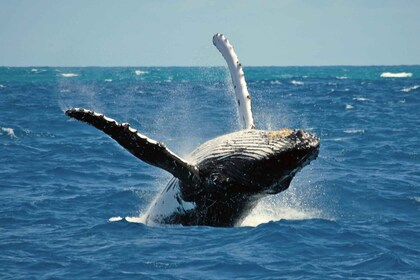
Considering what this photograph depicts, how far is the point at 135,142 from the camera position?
8.18 meters

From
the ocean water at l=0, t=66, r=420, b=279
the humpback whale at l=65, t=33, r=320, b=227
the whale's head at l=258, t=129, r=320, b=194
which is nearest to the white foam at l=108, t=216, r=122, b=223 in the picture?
the ocean water at l=0, t=66, r=420, b=279

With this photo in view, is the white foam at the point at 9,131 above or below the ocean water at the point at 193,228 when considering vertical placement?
above

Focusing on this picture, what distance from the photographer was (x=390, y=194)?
12883mm

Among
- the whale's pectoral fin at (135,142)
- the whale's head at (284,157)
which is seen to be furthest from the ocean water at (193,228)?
the whale's pectoral fin at (135,142)

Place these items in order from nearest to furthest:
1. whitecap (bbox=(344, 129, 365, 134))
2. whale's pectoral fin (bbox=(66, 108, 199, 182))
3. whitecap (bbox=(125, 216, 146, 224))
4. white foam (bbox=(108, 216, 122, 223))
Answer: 1. whale's pectoral fin (bbox=(66, 108, 199, 182))
2. whitecap (bbox=(125, 216, 146, 224))
3. white foam (bbox=(108, 216, 122, 223))
4. whitecap (bbox=(344, 129, 365, 134))

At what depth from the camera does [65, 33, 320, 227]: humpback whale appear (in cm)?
814

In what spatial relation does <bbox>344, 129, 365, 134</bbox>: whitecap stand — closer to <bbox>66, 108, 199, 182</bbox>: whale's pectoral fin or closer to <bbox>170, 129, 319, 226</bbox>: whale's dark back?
<bbox>170, 129, 319, 226</bbox>: whale's dark back

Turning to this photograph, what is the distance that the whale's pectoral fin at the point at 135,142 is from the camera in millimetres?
7934

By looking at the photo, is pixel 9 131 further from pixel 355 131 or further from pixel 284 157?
pixel 284 157

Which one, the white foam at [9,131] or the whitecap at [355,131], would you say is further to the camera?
the whitecap at [355,131]

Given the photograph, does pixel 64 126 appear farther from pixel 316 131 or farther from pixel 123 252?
pixel 123 252

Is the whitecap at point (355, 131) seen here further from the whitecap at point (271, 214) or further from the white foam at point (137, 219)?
the white foam at point (137, 219)

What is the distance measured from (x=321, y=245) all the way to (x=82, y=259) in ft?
9.32

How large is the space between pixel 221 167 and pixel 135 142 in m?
1.14
